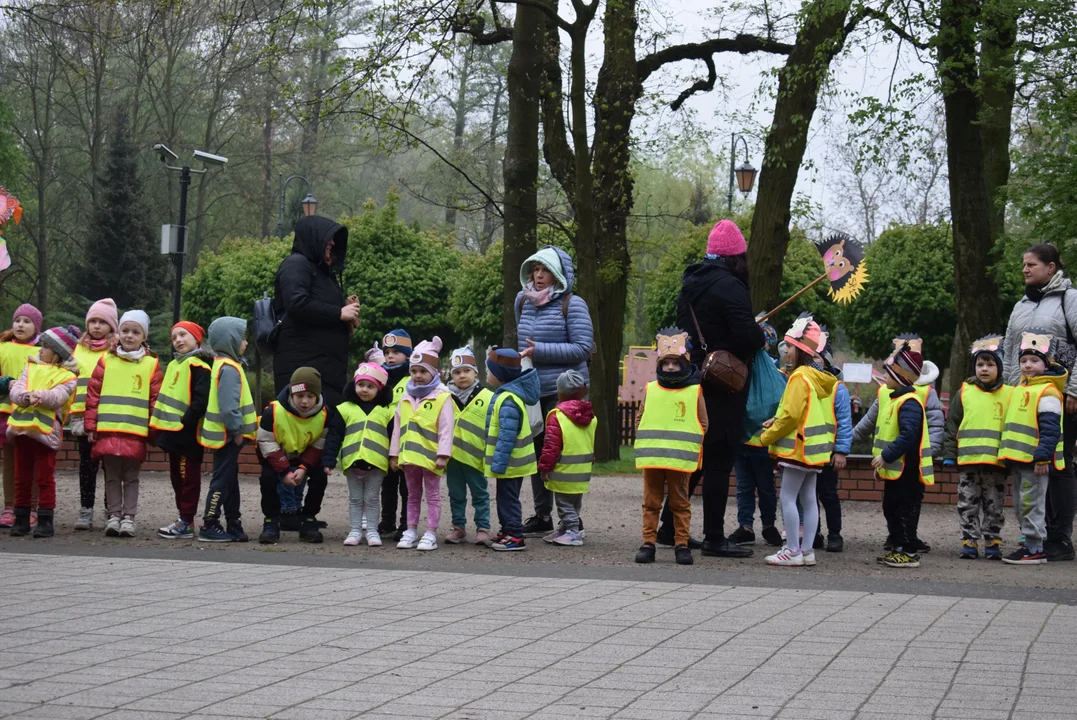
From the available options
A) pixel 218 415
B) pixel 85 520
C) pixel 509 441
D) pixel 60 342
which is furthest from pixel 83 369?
pixel 509 441

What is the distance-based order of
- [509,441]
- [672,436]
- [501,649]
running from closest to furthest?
1. [501,649]
2. [672,436]
3. [509,441]

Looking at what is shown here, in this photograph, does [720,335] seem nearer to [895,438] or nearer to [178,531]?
[895,438]

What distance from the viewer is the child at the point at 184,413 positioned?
10.1 meters

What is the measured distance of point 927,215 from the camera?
51250 mm

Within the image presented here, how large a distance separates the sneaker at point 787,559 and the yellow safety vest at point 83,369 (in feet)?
16.7

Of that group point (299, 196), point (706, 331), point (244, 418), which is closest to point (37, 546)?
point (244, 418)

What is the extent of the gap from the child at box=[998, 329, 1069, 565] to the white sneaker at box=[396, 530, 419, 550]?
13.9 feet

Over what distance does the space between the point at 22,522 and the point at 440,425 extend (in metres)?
3.21

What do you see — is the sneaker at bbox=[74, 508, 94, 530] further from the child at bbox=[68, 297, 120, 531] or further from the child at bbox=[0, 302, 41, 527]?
the child at bbox=[0, 302, 41, 527]

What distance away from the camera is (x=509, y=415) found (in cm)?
988

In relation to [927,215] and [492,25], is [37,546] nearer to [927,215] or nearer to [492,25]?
[492,25]

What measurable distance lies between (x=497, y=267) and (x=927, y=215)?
25962 mm

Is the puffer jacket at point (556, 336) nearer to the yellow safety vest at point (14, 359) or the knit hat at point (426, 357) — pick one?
the knit hat at point (426, 357)

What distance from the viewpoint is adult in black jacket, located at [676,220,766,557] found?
9352mm
